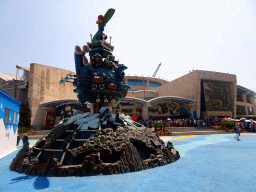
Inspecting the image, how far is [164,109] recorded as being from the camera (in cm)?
3775

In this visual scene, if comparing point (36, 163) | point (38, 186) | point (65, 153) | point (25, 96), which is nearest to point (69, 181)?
point (38, 186)

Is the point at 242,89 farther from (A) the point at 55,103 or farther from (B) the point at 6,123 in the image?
(B) the point at 6,123

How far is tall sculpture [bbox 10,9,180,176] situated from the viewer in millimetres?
5840

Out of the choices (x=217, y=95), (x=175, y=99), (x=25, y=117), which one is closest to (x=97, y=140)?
(x=25, y=117)

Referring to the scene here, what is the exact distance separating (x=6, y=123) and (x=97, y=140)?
8823 millimetres

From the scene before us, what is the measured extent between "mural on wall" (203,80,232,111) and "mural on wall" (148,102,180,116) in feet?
21.3

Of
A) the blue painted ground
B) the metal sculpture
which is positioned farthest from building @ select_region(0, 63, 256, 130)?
the blue painted ground

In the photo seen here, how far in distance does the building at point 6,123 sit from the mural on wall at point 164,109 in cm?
2717

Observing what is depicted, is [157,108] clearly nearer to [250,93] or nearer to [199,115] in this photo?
[199,115]

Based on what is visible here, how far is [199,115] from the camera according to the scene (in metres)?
34.7

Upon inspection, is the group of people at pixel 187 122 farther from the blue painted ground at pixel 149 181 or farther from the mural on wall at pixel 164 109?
the blue painted ground at pixel 149 181

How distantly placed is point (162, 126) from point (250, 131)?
54.8 ft

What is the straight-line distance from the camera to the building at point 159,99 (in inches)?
1219

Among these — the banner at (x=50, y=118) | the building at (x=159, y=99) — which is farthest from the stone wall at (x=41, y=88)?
the banner at (x=50, y=118)
